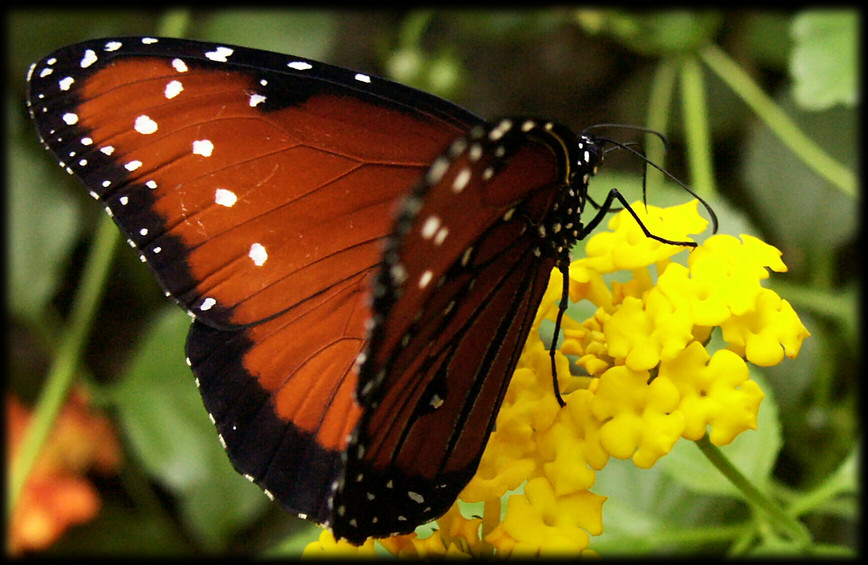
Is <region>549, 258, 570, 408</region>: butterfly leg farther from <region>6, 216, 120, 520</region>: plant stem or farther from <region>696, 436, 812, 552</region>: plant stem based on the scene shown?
<region>6, 216, 120, 520</region>: plant stem

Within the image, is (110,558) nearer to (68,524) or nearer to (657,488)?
(68,524)

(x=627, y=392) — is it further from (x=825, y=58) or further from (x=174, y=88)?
(x=825, y=58)

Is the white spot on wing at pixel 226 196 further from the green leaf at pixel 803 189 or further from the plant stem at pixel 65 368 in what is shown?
the green leaf at pixel 803 189

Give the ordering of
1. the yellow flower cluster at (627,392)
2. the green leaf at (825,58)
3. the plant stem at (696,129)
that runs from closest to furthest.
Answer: the yellow flower cluster at (627,392) → the green leaf at (825,58) → the plant stem at (696,129)

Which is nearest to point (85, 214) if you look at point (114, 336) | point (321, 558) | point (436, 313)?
point (114, 336)

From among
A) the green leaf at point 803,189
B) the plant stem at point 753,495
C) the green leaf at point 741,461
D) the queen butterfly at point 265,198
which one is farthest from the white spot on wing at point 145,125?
the green leaf at point 803,189

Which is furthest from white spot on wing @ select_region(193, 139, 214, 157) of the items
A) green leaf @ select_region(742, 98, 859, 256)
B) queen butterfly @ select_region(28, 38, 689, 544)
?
green leaf @ select_region(742, 98, 859, 256)

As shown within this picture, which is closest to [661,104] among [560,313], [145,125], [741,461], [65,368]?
[741,461]
